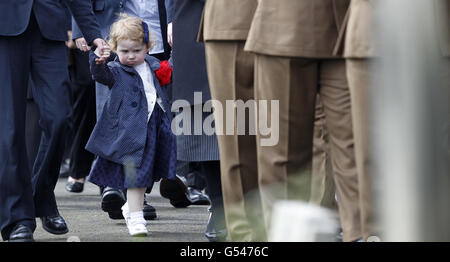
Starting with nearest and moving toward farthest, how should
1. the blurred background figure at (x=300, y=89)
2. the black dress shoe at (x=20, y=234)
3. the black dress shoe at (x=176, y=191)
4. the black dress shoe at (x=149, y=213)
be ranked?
the blurred background figure at (x=300, y=89) < the black dress shoe at (x=20, y=234) < the black dress shoe at (x=149, y=213) < the black dress shoe at (x=176, y=191)

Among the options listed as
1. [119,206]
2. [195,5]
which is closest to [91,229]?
[119,206]

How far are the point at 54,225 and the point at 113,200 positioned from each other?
0.64 metres

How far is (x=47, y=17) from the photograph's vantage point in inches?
215

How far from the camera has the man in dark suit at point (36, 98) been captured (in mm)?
5273

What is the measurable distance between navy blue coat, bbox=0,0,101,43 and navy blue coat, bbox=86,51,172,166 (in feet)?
0.65

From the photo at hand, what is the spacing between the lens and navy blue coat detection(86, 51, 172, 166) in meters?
5.84

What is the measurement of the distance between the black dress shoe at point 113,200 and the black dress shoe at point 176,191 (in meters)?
0.76

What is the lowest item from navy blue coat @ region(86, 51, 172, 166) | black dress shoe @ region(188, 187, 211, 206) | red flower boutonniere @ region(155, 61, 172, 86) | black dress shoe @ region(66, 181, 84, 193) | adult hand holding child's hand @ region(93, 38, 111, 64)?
black dress shoe @ region(66, 181, 84, 193)

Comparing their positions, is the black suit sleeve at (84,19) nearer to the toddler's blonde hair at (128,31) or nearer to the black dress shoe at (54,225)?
the toddler's blonde hair at (128,31)

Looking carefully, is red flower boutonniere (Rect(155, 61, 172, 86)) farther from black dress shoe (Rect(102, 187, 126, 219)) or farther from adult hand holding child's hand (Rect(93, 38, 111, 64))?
black dress shoe (Rect(102, 187, 126, 219))

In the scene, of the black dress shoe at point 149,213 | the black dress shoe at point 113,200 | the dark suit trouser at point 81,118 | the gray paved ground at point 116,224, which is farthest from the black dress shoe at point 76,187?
the black dress shoe at point 113,200

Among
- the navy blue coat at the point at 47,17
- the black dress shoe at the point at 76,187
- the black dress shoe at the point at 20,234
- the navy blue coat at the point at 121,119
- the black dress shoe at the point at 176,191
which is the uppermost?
the navy blue coat at the point at 47,17

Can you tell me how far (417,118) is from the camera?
1.88m

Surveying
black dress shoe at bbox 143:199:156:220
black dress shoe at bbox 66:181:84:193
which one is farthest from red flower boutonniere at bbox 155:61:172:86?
black dress shoe at bbox 66:181:84:193
